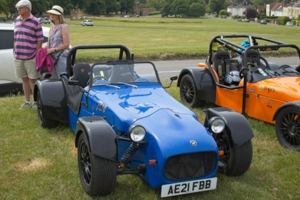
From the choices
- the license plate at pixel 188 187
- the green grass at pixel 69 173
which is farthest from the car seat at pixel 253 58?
the license plate at pixel 188 187

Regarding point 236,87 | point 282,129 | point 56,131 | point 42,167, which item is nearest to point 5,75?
point 56,131

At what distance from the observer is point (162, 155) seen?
13.3 feet

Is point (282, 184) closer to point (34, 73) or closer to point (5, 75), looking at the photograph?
point (34, 73)

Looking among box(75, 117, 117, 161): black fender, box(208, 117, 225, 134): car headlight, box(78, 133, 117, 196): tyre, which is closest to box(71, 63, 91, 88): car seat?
box(75, 117, 117, 161): black fender

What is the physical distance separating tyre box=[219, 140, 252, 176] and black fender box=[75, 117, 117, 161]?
4.42 ft

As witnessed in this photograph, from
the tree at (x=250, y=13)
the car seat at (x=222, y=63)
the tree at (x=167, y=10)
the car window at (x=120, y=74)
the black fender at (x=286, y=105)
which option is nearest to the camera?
the car window at (x=120, y=74)

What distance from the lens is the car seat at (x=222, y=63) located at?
325 inches

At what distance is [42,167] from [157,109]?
172 centimetres

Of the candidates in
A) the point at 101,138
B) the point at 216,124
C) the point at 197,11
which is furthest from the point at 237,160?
the point at 197,11

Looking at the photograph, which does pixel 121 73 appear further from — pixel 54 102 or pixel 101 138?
pixel 101 138

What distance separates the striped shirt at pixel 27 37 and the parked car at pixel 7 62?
61.3 inches

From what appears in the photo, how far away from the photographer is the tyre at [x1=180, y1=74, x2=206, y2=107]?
845 cm

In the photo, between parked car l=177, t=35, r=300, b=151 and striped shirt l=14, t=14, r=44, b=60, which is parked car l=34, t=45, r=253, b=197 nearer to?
parked car l=177, t=35, r=300, b=151

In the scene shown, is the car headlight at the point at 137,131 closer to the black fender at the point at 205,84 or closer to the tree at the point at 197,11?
the black fender at the point at 205,84
